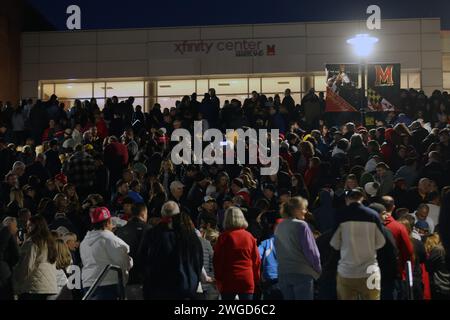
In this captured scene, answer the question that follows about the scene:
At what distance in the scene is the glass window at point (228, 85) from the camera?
3628cm

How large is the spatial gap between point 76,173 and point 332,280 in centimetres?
819

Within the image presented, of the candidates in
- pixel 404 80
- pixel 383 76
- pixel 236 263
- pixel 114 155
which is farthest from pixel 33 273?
pixel 404 80

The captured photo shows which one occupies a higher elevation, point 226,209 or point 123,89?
point 123,89

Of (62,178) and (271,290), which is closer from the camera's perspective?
(271,290)

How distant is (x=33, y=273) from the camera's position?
1041cm

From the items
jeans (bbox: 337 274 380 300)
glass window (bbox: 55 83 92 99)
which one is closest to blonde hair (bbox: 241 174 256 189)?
jeans (bbox: 337 274 380 300)

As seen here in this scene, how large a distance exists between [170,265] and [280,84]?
89.5 ft

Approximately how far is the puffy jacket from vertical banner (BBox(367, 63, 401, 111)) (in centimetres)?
1564

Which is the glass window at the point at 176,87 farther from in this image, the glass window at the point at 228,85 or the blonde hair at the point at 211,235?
the blonde hair at the point at 211,235

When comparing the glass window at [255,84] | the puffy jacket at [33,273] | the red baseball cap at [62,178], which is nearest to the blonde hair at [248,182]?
the red baseball cap at [62,178]

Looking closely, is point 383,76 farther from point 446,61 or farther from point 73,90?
point 73,90

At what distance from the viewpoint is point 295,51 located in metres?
35.4

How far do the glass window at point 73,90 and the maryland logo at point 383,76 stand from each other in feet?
51.4

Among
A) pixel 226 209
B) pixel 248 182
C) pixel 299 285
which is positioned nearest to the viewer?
pixel 299 285
